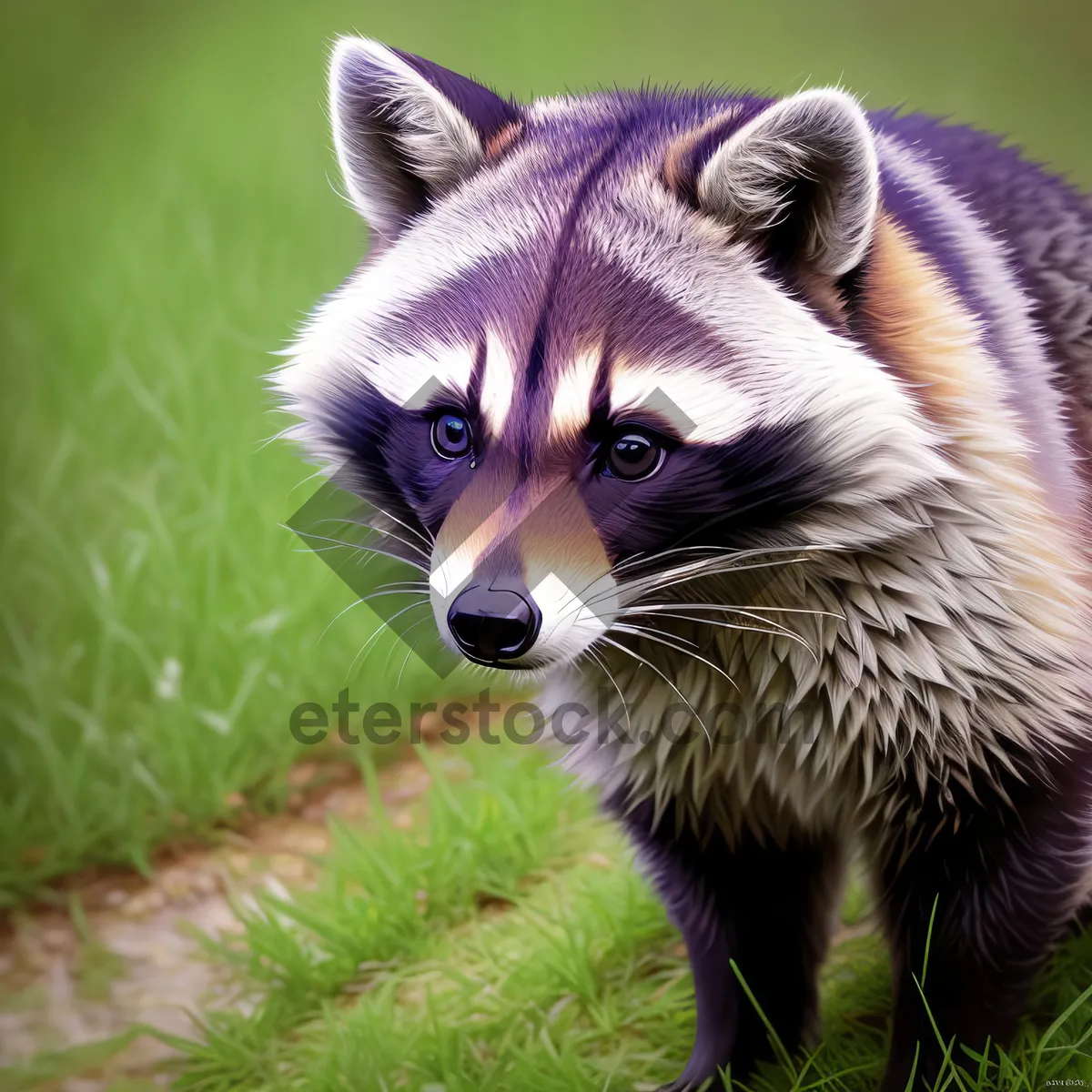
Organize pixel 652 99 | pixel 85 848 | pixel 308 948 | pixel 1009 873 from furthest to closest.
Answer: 1. pixel 85 848
2. pixel 308 948
3. pixel 652 99
4. pixel 1009 873

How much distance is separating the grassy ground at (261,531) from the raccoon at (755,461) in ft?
1.31

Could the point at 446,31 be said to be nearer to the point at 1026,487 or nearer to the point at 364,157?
the point at 364,157

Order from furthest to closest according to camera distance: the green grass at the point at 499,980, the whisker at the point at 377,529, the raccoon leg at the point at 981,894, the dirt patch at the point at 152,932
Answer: the dirt patch at the point at 152,932 < the green grass at the point at 499,980 < the whisker at the point at 377,529 < the raccoon leg at the point at 981,894

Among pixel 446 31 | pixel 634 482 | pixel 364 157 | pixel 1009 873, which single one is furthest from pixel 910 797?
pixel 446 31

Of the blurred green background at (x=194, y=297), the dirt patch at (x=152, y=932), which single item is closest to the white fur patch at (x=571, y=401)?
the blurred green background at (x=194, y=297)

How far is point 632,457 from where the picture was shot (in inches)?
60.4

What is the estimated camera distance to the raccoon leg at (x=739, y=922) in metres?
1.93

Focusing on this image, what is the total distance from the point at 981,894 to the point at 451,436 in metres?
0.99

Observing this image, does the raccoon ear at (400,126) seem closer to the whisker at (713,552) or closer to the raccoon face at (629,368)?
the raccoon face at (629,368)

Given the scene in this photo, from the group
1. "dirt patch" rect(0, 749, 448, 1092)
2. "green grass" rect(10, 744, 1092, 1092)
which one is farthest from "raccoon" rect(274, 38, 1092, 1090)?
"dirt patch" rect(0, 749, 448, 1092)

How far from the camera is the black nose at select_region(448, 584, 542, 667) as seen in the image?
1422 mm

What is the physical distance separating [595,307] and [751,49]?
907mm

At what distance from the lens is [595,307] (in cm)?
154

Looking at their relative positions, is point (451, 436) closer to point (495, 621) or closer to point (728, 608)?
point (495, 621)
